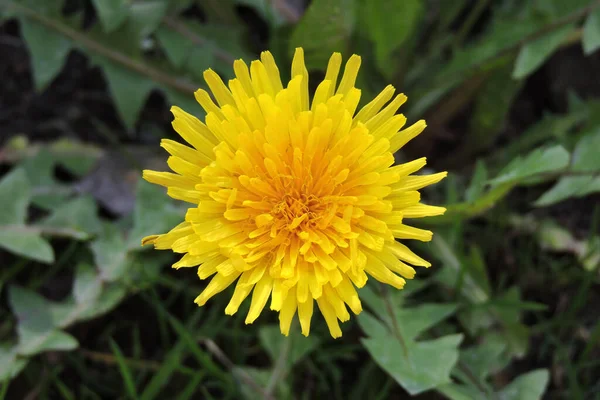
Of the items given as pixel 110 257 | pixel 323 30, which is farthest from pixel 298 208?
pixel 110 257

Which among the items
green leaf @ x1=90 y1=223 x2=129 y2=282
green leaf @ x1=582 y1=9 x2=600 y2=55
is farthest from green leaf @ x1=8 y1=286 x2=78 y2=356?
green leaf @ x1=582 y1=9 x2=600 y2=55

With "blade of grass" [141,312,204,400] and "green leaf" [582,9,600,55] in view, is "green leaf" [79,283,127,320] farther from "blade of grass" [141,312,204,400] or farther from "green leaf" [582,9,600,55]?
"green leaf" [582,9,600,55]

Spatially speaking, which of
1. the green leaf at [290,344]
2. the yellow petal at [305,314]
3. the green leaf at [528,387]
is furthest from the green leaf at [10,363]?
the green leaf at [528,387]

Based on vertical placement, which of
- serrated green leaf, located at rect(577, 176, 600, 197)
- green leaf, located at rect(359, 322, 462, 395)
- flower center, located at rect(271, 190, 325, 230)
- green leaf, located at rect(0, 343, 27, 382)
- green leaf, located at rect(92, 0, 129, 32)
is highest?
serrated green leaf, located at rect(577, 176, 600, 197)

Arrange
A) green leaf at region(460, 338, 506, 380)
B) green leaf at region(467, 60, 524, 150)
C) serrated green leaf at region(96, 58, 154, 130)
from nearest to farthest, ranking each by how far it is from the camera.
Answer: green leaf at region(460, 338, 506, 380)
green leaf at region(467, 60, 524, 150)
serrated green leaf at region(96, 58, 154, 130)

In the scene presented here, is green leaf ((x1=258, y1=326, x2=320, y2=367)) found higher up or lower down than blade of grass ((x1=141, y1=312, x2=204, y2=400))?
higher up

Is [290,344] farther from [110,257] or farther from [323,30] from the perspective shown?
[323,30]

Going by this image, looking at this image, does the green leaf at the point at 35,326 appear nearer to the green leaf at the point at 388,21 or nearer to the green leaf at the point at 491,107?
the green leaf at the point at 388,21
